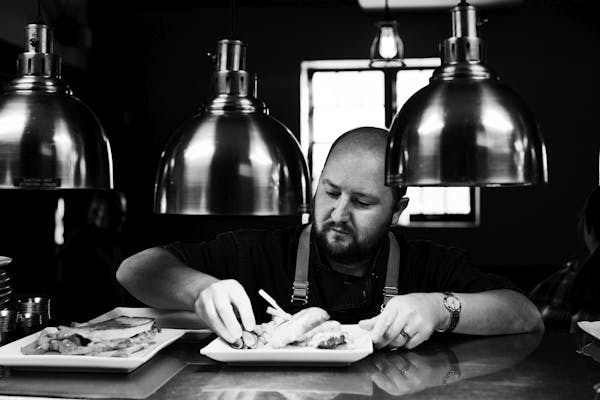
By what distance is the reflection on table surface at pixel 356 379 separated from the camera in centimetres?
151

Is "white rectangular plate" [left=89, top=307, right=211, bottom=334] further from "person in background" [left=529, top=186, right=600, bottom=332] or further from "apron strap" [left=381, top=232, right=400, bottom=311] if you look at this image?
"person in background" [left=529, top=186, right=600, bottom=332]

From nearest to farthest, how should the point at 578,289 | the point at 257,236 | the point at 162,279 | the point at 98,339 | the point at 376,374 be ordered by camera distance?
the point at 376,374 < the point at 98,339 < the point at 162,279 < the point at 257,236 < the point at 578,289

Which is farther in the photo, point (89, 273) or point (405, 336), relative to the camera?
point (89, 273)

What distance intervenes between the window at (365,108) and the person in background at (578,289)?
12.0ft

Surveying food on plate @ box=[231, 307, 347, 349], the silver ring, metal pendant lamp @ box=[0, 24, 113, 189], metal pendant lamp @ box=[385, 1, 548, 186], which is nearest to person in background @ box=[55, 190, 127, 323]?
food on plate @ box=[231, 307, 347, 349]

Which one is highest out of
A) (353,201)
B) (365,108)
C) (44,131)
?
(365,108)

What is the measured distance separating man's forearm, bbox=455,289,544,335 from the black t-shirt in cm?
19

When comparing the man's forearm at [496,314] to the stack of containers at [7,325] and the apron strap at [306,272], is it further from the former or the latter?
the stack of containers at [7,325]

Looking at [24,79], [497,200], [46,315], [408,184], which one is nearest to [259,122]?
[408,184]

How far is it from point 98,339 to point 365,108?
232 inches

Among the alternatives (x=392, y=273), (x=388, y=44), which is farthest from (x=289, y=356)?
(x=388, y=44)

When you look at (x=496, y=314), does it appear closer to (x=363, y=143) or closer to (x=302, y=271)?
(x=302, y=271)

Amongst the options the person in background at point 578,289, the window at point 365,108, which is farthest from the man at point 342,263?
the window at point 365,108

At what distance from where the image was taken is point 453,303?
2.23m
